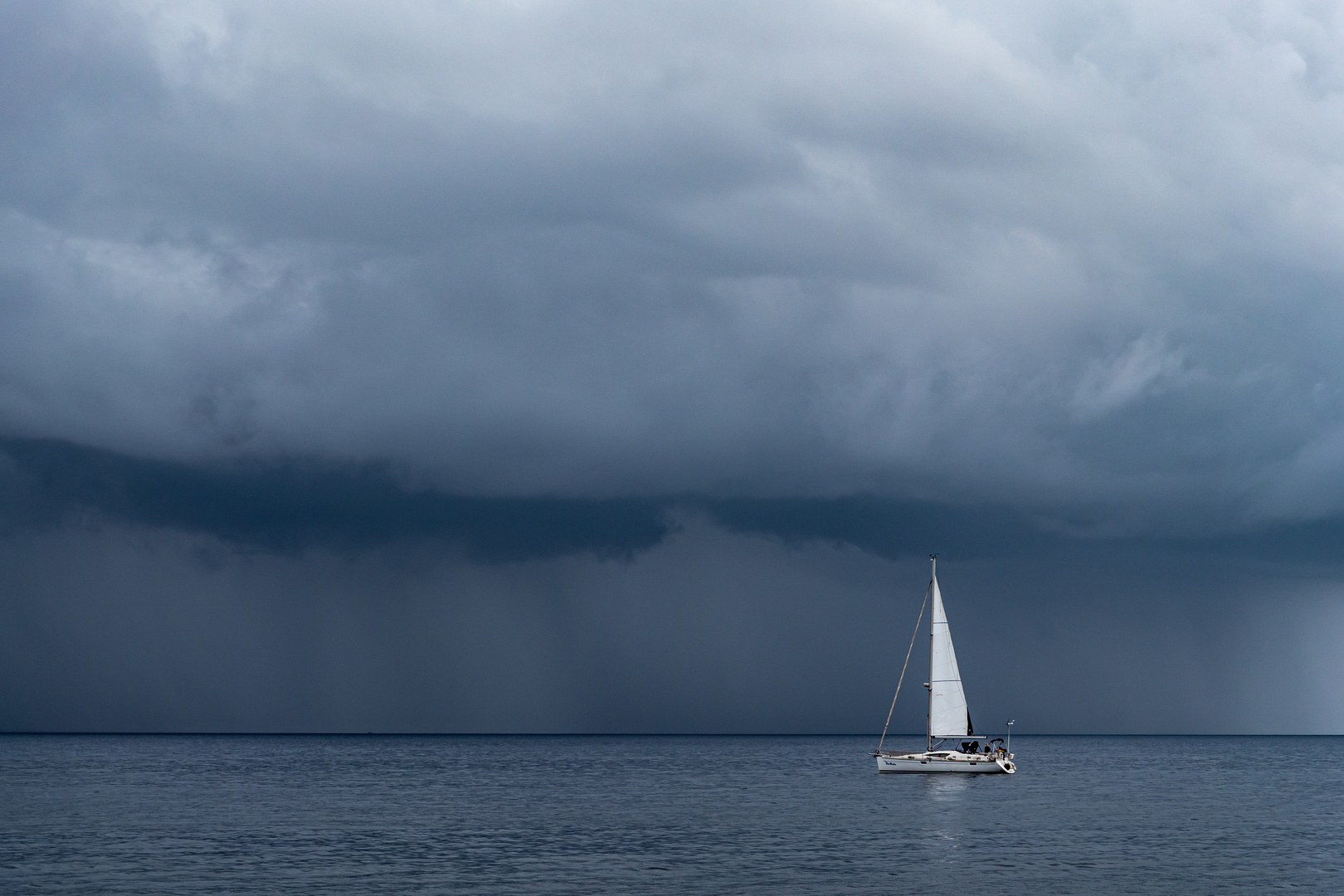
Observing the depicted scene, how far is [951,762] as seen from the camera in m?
171

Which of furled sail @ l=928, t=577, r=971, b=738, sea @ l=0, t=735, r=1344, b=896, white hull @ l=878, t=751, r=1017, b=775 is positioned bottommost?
sea @ l=0, t=735, r=1344, b=896

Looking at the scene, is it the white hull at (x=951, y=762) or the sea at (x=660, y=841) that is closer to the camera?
the sea at (x=660, y=841)

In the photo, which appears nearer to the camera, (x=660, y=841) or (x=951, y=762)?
(x=660, y=841)

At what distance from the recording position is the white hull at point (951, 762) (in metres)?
170

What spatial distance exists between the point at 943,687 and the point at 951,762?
12.3m

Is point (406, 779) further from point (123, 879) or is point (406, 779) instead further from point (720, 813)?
point (123, 879)

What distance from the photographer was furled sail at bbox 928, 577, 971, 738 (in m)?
164

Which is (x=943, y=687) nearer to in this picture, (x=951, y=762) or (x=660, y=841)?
(x=951, y=762)

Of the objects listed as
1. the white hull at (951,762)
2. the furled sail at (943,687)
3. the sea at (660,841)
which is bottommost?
the sea at (660,841)

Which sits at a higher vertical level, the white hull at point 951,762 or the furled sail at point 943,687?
the furled sail at point 943,687

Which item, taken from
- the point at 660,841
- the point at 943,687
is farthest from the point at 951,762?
the point at 660,841

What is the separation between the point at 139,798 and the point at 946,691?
9639 centimetres

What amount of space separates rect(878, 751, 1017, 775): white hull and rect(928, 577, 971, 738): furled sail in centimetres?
468

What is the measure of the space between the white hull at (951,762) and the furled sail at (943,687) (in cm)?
468
